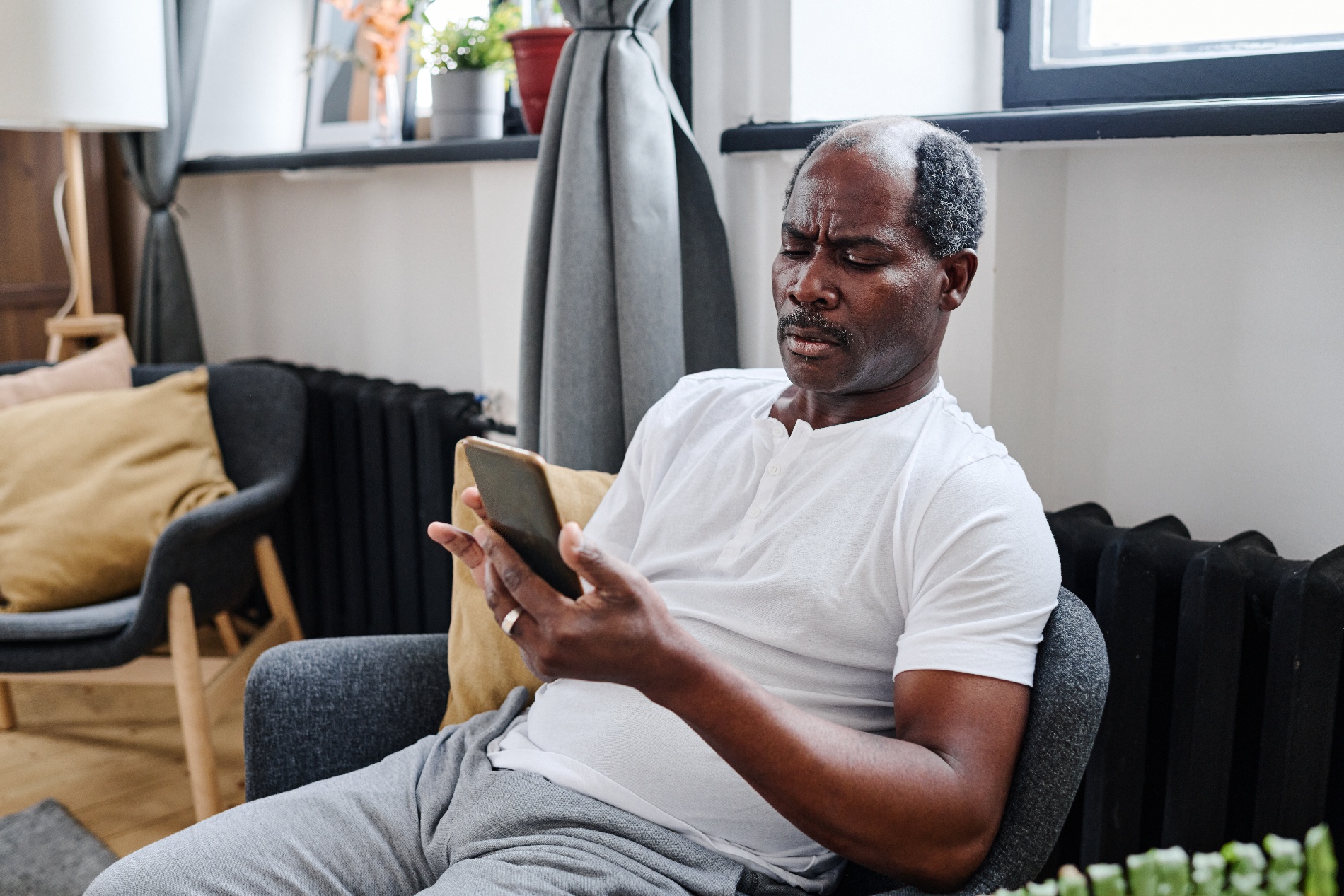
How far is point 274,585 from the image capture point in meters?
2.42

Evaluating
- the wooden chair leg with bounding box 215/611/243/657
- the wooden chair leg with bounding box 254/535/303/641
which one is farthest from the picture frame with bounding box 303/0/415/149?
the wooden chair leg with bounding box 215/611/243/657

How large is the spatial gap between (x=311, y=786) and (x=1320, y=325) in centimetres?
122

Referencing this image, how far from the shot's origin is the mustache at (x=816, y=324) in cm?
111

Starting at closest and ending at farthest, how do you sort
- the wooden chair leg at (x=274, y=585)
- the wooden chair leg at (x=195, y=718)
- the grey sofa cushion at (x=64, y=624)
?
1. the grey sofa cushion at (x=64, y=624)
2. the wooden chair leg at (x=195, y=718)
3. the wooden chair leg at (x=274, y=585)

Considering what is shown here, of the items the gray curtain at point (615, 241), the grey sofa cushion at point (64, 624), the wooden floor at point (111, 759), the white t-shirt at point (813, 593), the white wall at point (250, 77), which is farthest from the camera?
the white wall at point (250, 77)

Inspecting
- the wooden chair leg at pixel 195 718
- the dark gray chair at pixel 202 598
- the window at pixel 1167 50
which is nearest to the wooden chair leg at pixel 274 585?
the dark gray chair at pixel 202 598

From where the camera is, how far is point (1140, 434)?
4.87 feet

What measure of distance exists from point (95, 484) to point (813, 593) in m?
1.55

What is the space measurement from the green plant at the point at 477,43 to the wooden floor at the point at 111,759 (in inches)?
56.7

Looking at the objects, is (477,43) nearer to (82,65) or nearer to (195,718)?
(82,65)

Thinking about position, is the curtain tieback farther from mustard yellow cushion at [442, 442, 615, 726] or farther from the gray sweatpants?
the gray sweatpants

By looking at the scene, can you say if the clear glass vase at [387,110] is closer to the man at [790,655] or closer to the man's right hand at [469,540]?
the man at [790,655]

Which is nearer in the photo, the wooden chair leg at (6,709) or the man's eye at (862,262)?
the man's eye at (862,262)

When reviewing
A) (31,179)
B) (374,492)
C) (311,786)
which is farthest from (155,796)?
→ (31,179)
